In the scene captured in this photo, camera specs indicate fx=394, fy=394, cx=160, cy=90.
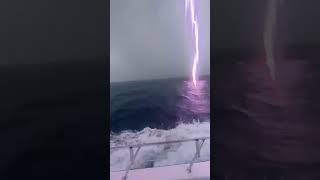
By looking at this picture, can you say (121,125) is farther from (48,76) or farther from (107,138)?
(48,76)

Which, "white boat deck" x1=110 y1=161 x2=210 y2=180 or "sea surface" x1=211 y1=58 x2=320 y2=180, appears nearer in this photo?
"white boat deck" x1=110 y1=161 x2=210 y2=180

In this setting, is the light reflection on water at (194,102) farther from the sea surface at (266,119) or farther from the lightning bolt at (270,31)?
the lightning bolt at (270,31)

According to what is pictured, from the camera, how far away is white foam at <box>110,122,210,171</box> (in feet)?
4.45

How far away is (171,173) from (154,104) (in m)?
0.25

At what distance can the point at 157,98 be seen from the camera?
1373mm

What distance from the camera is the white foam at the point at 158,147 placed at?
1.36 m

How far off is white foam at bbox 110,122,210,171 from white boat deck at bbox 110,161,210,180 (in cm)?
2

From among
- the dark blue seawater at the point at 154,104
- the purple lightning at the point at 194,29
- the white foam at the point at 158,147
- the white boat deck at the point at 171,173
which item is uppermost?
the purple lightning at the point at 194,29

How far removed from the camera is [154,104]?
137 cm

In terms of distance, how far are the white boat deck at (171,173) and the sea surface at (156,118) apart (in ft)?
0.06

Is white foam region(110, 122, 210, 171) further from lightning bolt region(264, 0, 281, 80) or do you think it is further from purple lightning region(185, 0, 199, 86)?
lightning bolt region(264, 0, 281, 80)

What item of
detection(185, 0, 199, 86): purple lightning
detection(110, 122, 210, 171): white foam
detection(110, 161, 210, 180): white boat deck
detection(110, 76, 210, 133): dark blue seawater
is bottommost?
detection(110, 161, 210, 180): white boat deck

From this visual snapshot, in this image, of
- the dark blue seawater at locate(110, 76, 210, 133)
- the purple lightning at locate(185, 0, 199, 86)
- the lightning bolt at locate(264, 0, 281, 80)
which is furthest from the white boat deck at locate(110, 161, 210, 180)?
the lightning bolt at locate(264, 0, 281, 80)

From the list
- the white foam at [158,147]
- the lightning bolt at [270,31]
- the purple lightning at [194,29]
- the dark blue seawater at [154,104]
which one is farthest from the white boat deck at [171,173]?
the lightning bolt at [270,31]
